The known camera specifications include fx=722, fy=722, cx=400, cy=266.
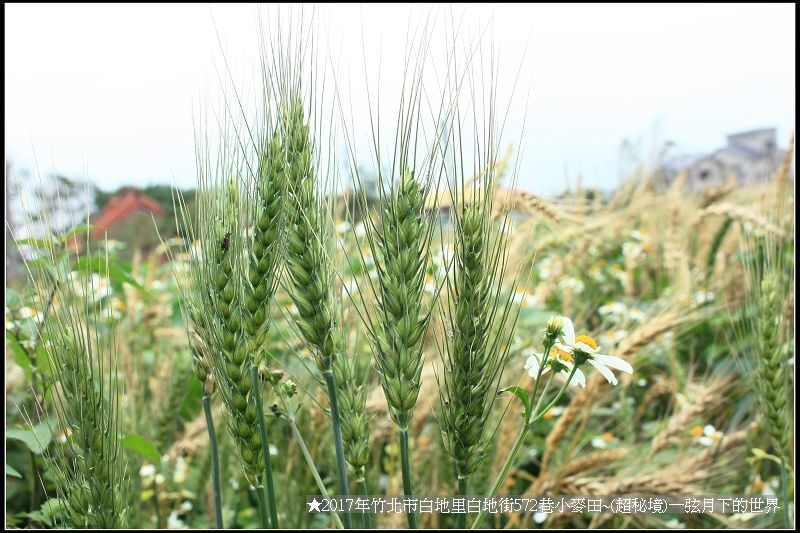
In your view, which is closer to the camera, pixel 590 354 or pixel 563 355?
pixel 590 354

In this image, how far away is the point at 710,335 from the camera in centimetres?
377

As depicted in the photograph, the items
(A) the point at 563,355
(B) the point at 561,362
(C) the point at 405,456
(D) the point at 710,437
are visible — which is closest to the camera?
(C) the point at 405,456

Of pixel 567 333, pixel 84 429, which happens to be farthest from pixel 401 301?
pixel 84 429

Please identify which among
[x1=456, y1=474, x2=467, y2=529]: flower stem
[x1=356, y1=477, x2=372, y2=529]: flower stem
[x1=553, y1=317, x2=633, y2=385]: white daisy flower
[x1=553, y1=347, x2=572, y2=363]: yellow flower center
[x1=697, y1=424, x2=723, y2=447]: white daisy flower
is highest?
[x1=553, y1=317, x2=633, y2=385]: white daisy flower

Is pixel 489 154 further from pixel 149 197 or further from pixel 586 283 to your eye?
pixel 149 197

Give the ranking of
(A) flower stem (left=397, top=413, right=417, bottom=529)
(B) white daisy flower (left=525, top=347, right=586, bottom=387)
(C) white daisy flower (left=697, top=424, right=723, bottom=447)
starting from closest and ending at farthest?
(A) flower stem (left=397, top=413, right=417, bottom=529), (B) white daisy flower (left=525, top=347, right=586, bottom=387), (C) white daisy flower (left=697, top=424, right=723, bottom=447)

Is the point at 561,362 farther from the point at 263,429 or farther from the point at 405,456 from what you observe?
the point at 263,429

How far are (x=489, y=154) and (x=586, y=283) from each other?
3.44 metres

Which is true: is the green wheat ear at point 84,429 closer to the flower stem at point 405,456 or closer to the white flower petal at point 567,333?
the flower stem at point 405,456

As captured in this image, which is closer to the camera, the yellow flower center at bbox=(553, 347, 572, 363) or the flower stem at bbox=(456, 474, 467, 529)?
the flower stem at bbox=(456, 474, 467, 529)

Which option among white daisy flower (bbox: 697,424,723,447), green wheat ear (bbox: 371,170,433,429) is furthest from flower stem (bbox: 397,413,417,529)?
white daisy flower (bbox: 697,424,723,447)

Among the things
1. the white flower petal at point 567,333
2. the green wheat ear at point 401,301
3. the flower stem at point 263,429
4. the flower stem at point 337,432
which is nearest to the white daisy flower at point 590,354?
the white flower petal at point 567,333

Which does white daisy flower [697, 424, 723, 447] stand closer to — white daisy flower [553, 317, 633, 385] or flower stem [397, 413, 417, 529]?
white daisy flower [553, 317, 633, 385]

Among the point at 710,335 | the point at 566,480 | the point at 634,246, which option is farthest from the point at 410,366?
the point at 634,246
